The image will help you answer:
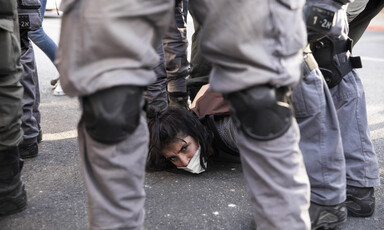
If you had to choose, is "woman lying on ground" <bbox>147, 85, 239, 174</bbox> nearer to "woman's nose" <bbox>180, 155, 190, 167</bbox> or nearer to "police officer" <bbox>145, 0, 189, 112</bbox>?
"woman's nose" <bbox>180, 155, 190, 167</bbox>

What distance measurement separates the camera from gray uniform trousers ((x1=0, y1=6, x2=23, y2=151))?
1589 millimetres

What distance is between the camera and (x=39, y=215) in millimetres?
1737

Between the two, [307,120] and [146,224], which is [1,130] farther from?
[307,120]

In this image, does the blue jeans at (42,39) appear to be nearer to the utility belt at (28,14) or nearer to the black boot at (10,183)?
the utility belt at (28,14)

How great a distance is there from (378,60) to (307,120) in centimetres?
480

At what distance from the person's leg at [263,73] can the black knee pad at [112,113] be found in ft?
0.69

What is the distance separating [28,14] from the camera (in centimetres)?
214

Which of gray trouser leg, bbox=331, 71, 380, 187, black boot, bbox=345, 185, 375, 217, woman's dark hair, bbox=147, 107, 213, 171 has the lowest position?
woman's dark hair, bbox=147, 107, 213, 171

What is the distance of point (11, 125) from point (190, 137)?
0.88 meters

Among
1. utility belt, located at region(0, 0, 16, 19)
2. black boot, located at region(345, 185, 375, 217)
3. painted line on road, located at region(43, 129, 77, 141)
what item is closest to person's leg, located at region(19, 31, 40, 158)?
painted line on road, located at region(43, 129, 77, 141)

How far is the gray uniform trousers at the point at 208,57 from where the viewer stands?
0.96 m

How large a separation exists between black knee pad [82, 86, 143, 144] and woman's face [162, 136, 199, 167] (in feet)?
3.92

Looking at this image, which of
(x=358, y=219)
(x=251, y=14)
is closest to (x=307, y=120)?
(x=358, y=219)

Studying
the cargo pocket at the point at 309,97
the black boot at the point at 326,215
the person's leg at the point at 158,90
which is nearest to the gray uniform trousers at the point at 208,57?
the cargo pocket at the point at 309,97
